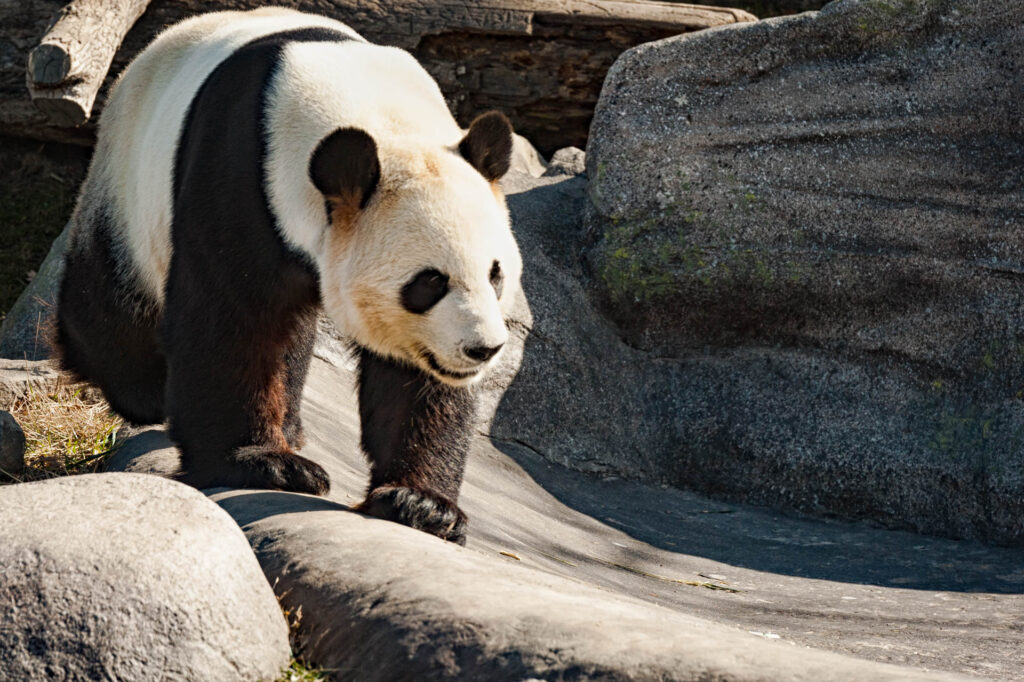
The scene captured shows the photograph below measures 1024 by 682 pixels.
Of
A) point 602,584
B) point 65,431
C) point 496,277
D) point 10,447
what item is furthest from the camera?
point 65,431

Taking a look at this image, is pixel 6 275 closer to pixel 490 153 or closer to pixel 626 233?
pixel 626 233

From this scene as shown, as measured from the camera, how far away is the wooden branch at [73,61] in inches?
203

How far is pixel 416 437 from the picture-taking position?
3662mm

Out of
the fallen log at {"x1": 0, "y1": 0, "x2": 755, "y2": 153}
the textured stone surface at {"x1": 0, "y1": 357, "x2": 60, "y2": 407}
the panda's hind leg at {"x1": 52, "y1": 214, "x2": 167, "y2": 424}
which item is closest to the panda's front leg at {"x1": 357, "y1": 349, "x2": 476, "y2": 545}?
the panda's hind leg at {"x1": 52, "y1": 214, "x2": 167, "y2": 424}

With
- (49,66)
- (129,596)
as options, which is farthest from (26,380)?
(129,596)

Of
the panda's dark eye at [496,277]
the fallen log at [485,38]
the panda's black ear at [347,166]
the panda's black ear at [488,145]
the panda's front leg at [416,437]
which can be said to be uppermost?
the fallen log at [485,38]

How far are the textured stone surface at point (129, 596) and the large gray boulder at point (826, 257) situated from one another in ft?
11.7

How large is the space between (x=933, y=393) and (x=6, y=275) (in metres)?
6.19

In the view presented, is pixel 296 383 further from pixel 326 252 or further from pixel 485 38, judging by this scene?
pixel 485 38

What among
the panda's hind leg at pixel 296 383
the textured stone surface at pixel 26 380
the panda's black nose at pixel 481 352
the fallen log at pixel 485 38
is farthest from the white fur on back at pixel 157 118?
the fallen log at pixel 485 38

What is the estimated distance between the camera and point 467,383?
3477 millimetres

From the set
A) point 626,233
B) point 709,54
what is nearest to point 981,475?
point 626,233

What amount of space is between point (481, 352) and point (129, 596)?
1.24 metres

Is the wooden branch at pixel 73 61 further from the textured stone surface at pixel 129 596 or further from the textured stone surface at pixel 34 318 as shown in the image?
the textured stone surface at pixel 129 596
